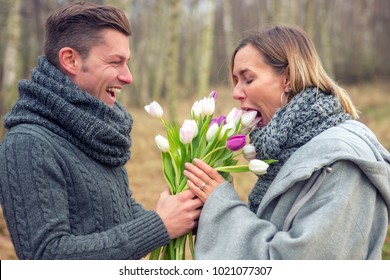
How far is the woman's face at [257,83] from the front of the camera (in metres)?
2.40

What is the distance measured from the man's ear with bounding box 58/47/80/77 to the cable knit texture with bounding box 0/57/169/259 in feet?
0.21

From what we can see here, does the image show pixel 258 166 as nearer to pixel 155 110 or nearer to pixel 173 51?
pixel 155 110

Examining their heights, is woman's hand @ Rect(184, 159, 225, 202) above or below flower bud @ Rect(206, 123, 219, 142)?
below

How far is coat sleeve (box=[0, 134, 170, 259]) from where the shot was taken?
2.01 m

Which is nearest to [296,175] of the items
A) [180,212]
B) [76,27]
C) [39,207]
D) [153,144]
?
[180,212]

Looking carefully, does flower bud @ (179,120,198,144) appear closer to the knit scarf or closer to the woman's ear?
the knit scarf

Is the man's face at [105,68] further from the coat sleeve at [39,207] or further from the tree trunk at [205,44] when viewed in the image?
the tree trunk at [205,44]

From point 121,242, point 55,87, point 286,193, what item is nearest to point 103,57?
point 55,87

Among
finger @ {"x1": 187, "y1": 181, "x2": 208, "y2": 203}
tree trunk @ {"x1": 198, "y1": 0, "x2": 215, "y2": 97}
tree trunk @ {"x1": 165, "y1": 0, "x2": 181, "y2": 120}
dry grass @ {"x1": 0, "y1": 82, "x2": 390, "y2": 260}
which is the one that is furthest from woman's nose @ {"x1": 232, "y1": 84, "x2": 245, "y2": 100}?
tree trunk @ {"x1": 198, "y1": 0, "x2": 215, "y2": 97}

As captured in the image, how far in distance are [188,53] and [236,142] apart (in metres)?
17.9

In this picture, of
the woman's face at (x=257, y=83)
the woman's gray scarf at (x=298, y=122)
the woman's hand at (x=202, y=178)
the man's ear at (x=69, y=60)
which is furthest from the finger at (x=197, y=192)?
the man's ear at (x=69, y=60)

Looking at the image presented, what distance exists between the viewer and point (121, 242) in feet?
6.98

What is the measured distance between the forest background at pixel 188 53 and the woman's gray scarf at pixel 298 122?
522 millimetres
